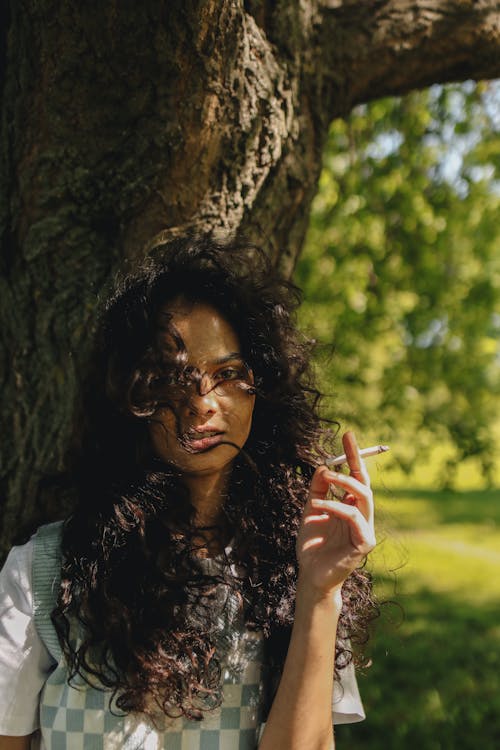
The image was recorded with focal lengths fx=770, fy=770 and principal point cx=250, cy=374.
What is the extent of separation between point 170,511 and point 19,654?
43 cm

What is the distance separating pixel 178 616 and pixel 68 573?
0.25 meters

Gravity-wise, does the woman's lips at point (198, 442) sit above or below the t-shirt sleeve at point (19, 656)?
above

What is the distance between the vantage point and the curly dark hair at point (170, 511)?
5.35 ft

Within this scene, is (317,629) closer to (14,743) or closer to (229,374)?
(229,374)

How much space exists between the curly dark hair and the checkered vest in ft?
0.11

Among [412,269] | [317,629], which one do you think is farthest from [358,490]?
[412,269]

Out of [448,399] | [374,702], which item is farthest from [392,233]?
[374,702]

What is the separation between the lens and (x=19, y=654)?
1.59 metres

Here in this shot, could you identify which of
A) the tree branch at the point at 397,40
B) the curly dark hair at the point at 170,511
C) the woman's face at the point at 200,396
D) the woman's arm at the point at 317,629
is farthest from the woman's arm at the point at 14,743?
the tree branch at the point at 397,40

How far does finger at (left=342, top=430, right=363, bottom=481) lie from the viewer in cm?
156

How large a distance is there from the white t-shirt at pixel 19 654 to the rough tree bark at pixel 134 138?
631 mm

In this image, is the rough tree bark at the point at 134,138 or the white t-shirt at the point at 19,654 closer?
the white t-shirt at the point at 19,654

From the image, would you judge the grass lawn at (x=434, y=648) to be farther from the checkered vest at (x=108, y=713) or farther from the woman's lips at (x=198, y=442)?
the woman's lips at (x=198, y=442)

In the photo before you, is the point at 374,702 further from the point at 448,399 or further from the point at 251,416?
the point at 251,416
